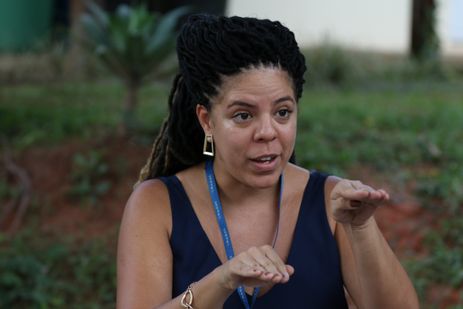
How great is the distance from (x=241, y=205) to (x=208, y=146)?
0.76 ft

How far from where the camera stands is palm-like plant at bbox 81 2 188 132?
5.92m

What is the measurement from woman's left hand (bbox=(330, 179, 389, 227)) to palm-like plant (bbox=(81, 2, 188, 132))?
140 inches

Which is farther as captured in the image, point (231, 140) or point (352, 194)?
point (231, 140)

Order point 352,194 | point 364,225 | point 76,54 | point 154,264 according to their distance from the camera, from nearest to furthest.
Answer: point 352,194 < point 364,225 < point 154,264 < point 76,54

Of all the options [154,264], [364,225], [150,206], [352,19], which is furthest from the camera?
[352,19]

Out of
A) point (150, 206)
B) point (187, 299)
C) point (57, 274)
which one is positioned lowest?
point (57, 274)

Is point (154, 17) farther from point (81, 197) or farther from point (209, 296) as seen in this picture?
point (209, 296)

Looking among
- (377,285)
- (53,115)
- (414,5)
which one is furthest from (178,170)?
(414,5)

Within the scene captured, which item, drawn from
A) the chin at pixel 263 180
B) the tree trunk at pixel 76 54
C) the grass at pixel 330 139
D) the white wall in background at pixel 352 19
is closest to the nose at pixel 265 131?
the chin at pixel 263 180

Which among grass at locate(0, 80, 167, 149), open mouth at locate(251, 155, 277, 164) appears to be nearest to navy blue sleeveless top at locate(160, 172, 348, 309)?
open mouth at locate(251, 155, 277, 164)

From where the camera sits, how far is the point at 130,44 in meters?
5.89

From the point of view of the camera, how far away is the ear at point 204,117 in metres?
2.81

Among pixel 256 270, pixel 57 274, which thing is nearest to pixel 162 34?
pixel 57 274

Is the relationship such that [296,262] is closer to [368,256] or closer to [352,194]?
[368,256]
